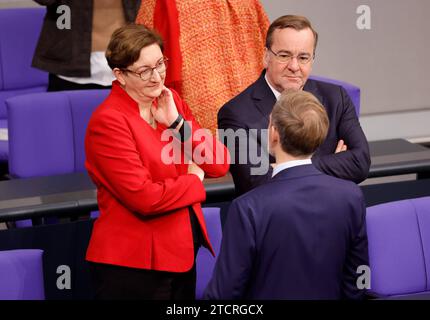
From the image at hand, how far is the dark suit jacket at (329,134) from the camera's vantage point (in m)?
3.48

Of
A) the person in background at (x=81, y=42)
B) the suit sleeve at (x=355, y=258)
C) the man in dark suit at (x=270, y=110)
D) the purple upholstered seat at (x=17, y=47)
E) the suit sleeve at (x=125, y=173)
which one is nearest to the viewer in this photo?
the suit sleeve at (x=355, y=258)

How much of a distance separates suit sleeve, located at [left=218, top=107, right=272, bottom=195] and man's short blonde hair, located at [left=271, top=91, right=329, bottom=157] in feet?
2.13

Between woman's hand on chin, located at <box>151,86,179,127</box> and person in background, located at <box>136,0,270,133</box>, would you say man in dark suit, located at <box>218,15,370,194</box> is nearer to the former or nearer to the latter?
woman's hand on chin, located at <box>151,86,179,127</box>

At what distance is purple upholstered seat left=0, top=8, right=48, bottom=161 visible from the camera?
5785 mm

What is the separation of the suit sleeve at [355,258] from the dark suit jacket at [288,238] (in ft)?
0.09

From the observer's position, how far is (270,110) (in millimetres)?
3553

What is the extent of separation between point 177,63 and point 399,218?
120 cm

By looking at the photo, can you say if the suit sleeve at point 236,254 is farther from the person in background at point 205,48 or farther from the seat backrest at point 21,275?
the person in background at point 205,48

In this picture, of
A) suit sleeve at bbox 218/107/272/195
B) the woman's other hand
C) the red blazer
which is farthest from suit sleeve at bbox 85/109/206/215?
suit sleeve at bbox 218/107/272/195

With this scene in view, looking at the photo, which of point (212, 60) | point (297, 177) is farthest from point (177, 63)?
point (297, 177)

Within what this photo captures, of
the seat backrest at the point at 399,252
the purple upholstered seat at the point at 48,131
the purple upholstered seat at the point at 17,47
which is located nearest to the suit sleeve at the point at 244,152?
the seat backrest at the point at 399,252

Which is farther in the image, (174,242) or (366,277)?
(366,277)
